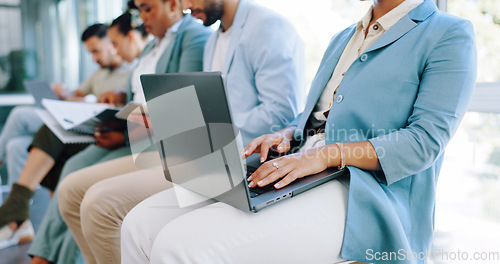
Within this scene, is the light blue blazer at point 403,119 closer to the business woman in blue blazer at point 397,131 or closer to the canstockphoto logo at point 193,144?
the business woman in blue blazer at point 397,131

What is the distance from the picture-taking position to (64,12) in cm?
498

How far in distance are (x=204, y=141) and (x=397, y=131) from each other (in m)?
0.40

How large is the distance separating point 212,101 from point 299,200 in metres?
0.28

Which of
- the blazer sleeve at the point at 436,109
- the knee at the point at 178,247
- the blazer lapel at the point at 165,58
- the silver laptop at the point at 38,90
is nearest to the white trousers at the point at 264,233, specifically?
the knee at the point at 178,247

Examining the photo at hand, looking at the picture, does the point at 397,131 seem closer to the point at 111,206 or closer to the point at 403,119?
the point at 403,119

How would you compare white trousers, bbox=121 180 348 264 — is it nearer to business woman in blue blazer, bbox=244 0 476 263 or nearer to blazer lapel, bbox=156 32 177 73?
business woman in blue blazer, bbox=244 0 476 263

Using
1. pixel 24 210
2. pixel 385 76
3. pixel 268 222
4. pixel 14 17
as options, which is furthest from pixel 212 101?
pixel 14 17

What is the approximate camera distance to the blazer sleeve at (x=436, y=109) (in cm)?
79

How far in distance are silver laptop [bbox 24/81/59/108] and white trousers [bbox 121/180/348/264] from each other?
1.63 m

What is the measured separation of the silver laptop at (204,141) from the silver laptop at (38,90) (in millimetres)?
1458

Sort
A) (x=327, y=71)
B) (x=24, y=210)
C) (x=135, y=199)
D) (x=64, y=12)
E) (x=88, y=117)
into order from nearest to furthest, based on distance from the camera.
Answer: (x=327, y=71)
(x=135, y=199)
(x=88, y=117)
(x=24, y=210)
(x=64, y=12)

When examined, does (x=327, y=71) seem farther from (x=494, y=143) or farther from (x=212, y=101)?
(x=494, y=143)
